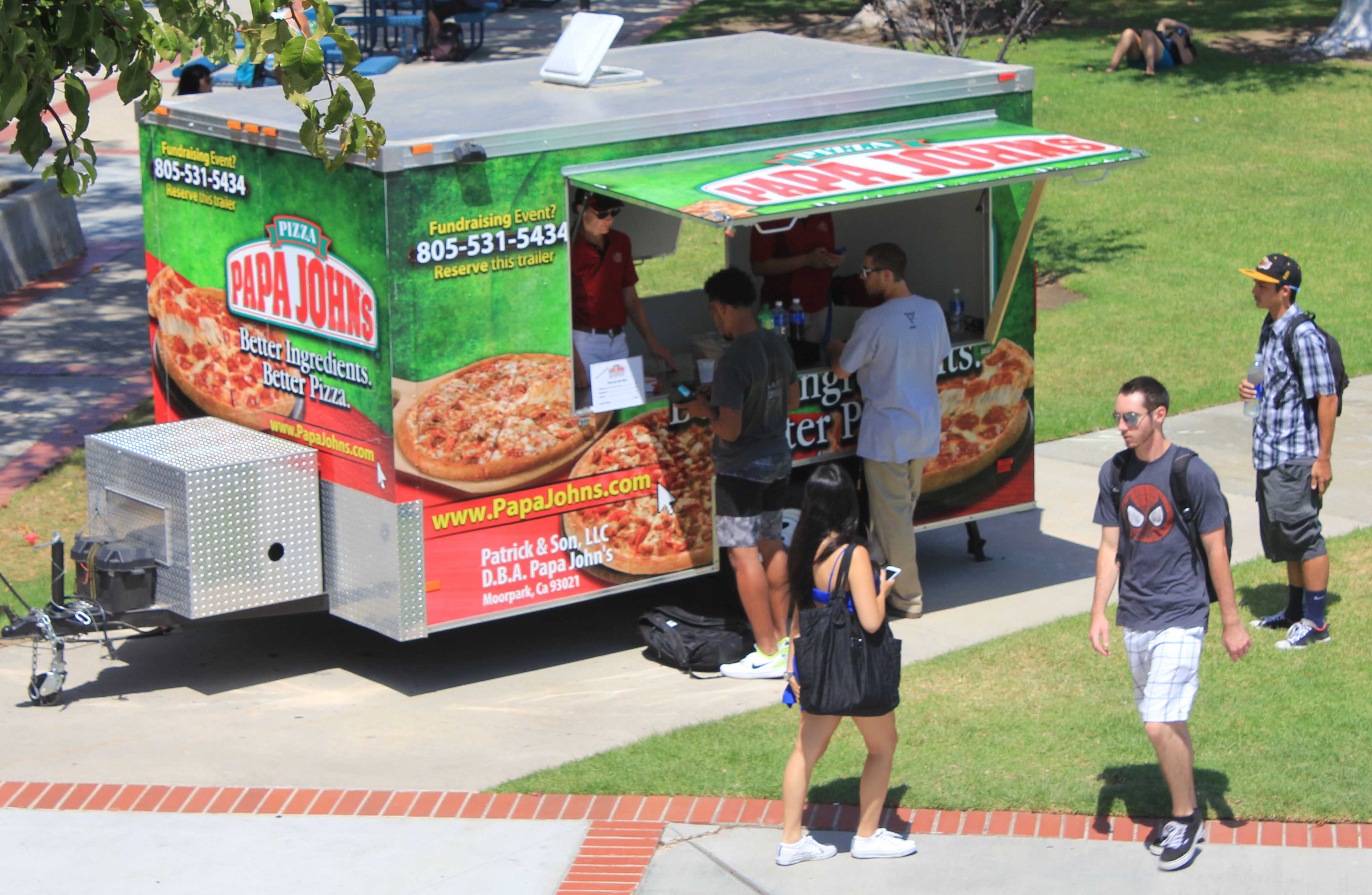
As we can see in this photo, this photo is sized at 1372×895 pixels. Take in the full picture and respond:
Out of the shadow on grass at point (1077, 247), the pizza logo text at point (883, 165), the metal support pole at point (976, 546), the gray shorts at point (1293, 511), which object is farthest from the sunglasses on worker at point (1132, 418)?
the shadow on grass at point (1077, 247)

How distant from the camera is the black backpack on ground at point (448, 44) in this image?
2462 cm

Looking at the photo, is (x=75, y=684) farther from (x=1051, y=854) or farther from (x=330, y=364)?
(x=1051, y=854)

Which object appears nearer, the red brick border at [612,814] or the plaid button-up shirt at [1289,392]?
the red brick border at [612,814]

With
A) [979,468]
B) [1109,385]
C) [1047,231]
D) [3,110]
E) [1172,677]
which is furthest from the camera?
[1047,231]

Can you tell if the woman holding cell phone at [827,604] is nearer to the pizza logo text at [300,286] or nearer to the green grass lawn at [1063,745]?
the green grass lawn at [1063,745]

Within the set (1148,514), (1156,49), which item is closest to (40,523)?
(1148,514)

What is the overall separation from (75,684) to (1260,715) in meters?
5.23

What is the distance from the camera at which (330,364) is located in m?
7.33

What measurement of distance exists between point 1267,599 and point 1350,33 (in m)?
20.0

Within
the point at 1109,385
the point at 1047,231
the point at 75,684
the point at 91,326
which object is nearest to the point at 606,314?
the point at 75,684

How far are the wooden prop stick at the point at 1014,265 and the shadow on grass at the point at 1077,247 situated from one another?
7.48 m

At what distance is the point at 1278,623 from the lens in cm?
789

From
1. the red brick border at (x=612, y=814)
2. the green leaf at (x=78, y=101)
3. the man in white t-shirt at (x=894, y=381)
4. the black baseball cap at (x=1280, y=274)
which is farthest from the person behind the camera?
the man in white t-shirt at (x=894, y=381)

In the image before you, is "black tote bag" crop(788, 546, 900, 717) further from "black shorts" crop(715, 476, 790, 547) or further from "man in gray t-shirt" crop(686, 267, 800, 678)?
"black shorts" crop(715, 476, 790, 547)
